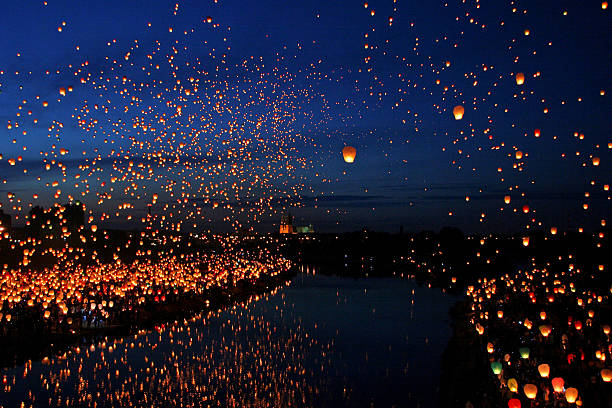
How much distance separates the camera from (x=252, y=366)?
53.6ft

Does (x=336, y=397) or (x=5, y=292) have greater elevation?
(x=5, y=292)

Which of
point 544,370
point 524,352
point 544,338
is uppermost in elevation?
point 544,370

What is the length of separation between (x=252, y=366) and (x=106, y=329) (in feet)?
21.2

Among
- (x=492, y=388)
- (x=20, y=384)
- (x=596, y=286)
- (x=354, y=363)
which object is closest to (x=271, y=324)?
(x=354, y=363)

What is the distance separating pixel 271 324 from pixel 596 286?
16668 millimetres

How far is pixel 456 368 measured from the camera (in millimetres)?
14375

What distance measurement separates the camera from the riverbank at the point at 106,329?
1630 cm

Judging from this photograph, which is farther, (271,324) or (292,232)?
(292,232)

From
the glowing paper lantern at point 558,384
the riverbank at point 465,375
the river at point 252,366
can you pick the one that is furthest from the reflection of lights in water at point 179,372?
the glowing paper lantern at point 558,384

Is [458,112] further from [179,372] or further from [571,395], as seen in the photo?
[179,372]

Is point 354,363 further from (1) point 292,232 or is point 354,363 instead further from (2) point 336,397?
(1) point 292,232

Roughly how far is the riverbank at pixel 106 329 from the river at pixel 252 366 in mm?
630

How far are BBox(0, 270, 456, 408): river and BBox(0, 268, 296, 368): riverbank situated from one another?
0.63 meters

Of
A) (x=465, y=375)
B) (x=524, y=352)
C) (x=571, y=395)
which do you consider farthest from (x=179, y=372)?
(x=571, y=395)
